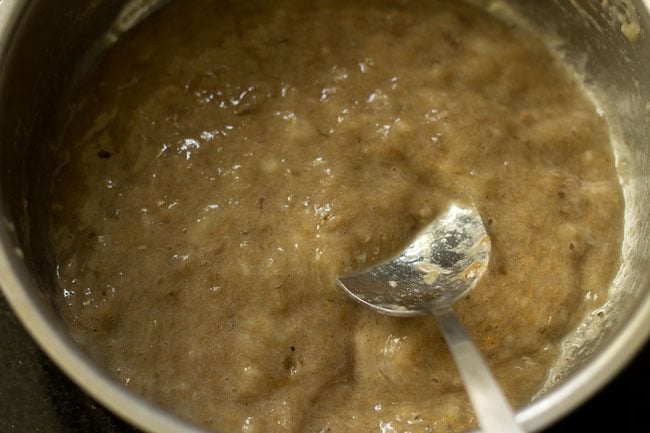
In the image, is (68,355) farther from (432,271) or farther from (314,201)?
(432,271)

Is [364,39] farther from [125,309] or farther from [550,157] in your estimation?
[125,309]

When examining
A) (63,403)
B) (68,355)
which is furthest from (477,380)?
(63,403)

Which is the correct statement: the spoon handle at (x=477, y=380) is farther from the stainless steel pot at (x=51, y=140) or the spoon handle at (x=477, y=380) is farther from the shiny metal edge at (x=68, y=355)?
the shiny metal edge at (x=68, y=355)

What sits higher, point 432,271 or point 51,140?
point 432,271

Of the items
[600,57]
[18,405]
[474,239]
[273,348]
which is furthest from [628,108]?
[18,405]

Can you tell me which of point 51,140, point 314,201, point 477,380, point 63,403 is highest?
point 477,380

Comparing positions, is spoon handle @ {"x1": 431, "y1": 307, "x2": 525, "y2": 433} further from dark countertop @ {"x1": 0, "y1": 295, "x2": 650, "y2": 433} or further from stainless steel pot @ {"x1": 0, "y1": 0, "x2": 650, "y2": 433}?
dark countertop @ {"x1": 0, "y1": 295, "x2": 650, "y2": 433}

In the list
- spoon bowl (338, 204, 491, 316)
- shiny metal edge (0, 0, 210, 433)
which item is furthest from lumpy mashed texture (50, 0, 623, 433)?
shiny metal edge (0, 0, 210, 433)
